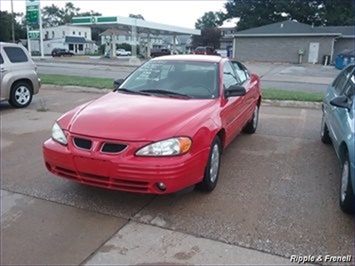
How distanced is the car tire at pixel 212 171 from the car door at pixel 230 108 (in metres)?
0.41

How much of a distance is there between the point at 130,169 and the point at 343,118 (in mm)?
2621

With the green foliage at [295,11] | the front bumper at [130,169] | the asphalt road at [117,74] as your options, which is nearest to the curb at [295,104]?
the asphalt road at [117,74]

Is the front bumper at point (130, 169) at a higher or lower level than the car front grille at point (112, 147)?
lower

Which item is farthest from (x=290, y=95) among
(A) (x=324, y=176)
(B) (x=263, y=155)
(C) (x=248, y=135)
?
(A) (x=324, y=176)

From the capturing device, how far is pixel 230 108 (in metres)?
4.95

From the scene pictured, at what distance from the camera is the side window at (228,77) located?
5124 millimetres

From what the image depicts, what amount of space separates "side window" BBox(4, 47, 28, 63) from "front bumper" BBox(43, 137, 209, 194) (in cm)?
655

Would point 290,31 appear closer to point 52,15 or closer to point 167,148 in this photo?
point 167,148

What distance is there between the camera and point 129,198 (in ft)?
13.5

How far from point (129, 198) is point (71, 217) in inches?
26.6

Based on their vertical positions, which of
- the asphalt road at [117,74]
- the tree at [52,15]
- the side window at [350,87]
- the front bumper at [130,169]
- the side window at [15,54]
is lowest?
the asphalt road at [117,74]

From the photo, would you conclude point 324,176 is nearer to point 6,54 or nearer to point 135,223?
point 135,223

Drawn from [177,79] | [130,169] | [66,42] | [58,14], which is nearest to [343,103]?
[177,79]

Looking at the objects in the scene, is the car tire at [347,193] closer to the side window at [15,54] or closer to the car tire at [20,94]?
the car tire at [20,94]
